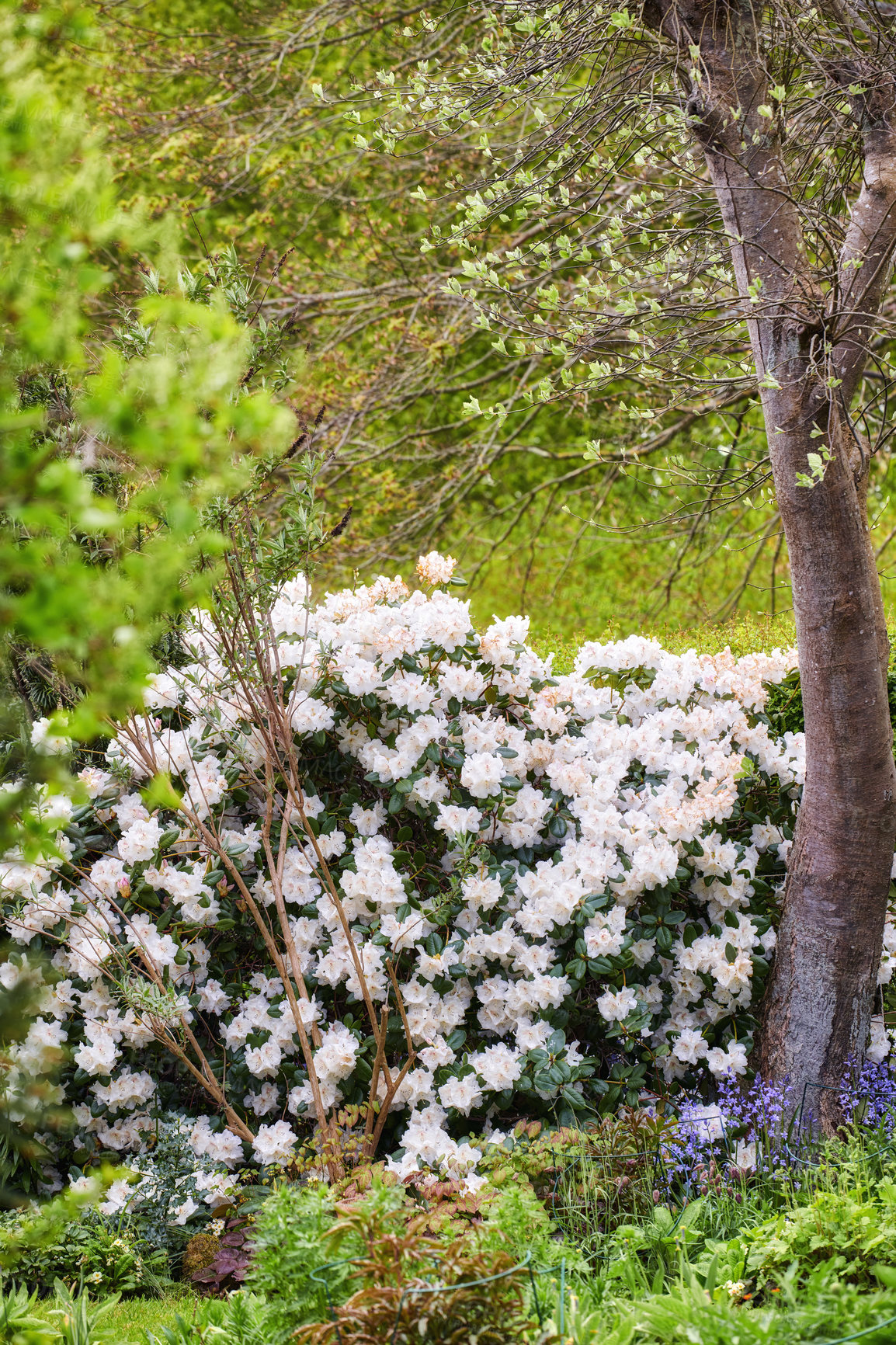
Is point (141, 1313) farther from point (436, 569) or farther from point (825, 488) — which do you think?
point (825, 488)

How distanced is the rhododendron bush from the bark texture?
0.30 metres

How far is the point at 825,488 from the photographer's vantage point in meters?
3.54

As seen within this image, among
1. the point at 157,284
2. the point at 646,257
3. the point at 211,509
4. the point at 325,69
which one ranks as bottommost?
the point at 211,509

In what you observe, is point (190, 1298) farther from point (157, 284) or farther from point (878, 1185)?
point (157, 284)

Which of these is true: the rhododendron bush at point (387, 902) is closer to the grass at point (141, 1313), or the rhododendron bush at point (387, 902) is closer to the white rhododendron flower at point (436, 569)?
the white rhododendron flower at point (436, 569)

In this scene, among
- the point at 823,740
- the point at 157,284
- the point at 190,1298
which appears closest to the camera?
the point at 190,1298

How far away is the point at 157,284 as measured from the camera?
3410 mm

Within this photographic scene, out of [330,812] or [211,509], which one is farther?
[330,812]

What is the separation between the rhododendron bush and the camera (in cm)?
364

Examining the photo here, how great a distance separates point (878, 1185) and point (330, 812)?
209cm

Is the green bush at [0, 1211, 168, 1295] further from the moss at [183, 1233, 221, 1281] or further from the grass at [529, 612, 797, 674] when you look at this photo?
the grass at [529, 612, 797, 674]

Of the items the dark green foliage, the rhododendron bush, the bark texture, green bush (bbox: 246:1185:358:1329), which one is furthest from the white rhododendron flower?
green bush (bbox: 246:1185:358:1329)

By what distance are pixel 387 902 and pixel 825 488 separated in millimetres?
1956

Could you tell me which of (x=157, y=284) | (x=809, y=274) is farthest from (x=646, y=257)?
(x=157, y=284)
